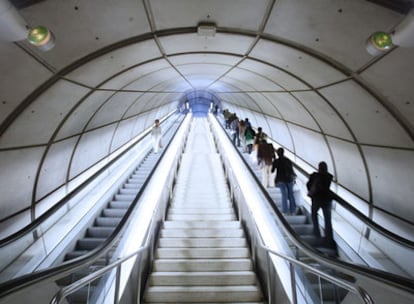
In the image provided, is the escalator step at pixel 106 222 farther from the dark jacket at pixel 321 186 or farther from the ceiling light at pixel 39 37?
the ceiling light at pixel 39 37

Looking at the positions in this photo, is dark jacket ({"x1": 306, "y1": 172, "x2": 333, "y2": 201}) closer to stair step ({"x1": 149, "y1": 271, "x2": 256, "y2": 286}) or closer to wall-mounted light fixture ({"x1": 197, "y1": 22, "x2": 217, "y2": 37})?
stair step ({"x1": 149, "y1": 271, "x2": 256, "y2": 286})

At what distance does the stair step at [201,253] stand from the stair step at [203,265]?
28 centimetres

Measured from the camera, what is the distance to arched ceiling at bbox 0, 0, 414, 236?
9.43ft

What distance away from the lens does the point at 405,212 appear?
163 inches

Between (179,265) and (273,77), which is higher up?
(273,77)

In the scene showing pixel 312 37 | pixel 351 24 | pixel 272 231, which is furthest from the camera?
pixel 272 231

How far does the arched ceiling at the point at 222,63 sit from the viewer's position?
9.43 feet

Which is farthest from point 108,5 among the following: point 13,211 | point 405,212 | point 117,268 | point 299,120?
point 299,120

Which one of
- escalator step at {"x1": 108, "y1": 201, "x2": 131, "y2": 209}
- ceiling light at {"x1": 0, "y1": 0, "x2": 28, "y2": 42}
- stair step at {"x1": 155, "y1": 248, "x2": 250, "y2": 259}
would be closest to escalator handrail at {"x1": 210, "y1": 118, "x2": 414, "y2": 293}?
stair step at {"x1": 155, "y1": 248, "x2": 250, "y2": 259}

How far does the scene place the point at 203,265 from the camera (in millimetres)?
4289

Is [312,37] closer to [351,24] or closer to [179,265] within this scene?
[351,24]

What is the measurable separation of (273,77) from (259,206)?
99.1 inches

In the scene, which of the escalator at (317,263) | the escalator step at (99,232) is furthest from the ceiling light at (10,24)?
the escalator step at (99,232)

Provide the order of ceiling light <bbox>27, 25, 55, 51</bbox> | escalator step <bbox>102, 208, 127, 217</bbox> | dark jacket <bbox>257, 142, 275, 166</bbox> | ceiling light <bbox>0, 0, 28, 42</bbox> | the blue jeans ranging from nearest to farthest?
ceiling light <bbox>0, 0, 28, 42</bbox>
ceiling light <bbox>27, 25, 55, 51</bbox>
the blue jeans
escalator step <bbox>102, 208, 127, 217</bbox>
dark jacket <bbox>257, 142, 275, 166</bbox>
